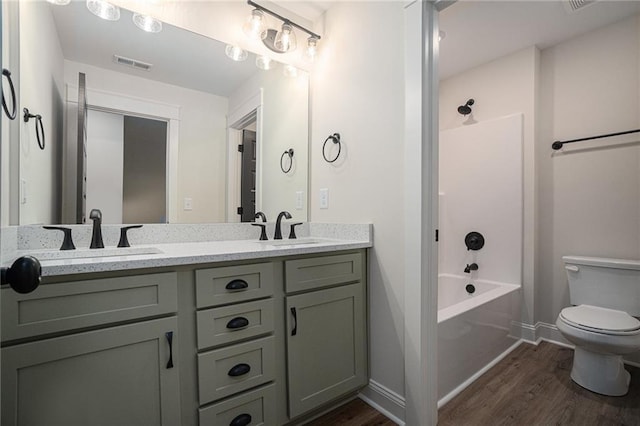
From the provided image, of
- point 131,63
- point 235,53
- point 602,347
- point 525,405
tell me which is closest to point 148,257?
point 131,63

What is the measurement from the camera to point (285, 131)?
82.7 inches

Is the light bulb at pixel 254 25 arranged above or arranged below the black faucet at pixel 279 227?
above

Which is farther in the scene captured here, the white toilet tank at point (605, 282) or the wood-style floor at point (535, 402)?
the white toilet tank at point (605, 282)

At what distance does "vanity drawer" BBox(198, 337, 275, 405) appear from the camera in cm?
115

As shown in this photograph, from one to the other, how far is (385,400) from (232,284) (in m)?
1.06

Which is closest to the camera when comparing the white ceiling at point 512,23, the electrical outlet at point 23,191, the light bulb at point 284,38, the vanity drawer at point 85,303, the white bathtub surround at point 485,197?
the vanity drawer at point 85,303

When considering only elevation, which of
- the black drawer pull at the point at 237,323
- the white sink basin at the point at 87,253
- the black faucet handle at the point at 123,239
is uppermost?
the black faucet handle at the point at 123,239

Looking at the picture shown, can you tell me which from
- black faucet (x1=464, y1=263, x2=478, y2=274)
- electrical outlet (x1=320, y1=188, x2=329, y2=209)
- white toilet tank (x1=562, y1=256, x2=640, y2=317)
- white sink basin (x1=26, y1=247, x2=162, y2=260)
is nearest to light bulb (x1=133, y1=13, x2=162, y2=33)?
white sink basin (x1=26, y1=247, x2=162, y2=260)

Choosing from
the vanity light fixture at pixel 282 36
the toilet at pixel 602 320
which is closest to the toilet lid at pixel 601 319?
the toilet at pixel 602 320

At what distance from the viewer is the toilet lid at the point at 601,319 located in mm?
1764

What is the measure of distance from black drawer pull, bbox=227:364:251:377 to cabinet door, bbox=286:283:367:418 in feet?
0.66

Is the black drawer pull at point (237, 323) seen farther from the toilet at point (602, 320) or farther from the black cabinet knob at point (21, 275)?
the toilet at point (602, 320)

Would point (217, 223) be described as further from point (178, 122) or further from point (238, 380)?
point (238, 380)

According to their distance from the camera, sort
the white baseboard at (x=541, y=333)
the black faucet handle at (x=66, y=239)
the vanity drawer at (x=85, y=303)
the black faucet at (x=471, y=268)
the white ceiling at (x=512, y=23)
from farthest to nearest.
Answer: the black faucet at (x=471, y=268) < the white baseboard at (x=541, y=333) < the white ceiling at (x=512, y=23) < the black faucet handle at (x=66, y=239) < the vanity drawer at (x=85, y=303)
